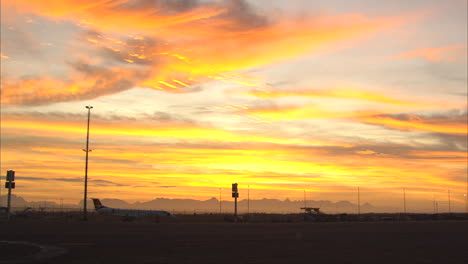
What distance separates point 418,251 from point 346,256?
5.41 metres

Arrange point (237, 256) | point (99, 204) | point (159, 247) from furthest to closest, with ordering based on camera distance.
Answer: point (99, 204), point (159, 247), point (237, 256)

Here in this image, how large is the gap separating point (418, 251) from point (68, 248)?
59.0 feet

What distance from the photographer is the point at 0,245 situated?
28.5 m

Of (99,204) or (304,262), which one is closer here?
(304,262)

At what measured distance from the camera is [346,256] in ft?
80.9

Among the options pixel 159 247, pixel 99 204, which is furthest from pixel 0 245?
pixel 99 204

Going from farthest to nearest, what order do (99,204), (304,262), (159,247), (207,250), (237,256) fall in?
(99,204) → (159,247) → (207,250) → (237,256) → (304,262)

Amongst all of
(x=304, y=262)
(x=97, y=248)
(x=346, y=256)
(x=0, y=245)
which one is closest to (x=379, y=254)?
(x=346, y=256)

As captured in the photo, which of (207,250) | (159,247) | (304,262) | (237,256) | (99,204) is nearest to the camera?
(304,262)

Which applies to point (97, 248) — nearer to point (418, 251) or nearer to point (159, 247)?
point (159, 247)

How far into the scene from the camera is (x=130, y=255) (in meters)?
24.7

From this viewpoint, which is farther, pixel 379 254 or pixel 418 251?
pixel 418 251

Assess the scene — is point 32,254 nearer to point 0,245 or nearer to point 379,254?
point 0,245

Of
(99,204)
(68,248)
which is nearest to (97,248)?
(68,248)
